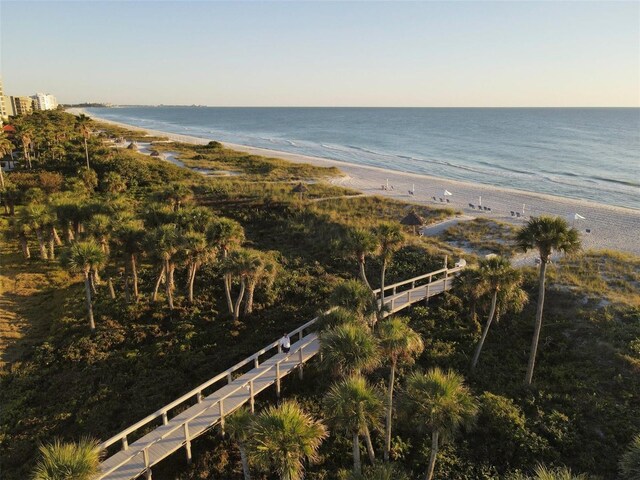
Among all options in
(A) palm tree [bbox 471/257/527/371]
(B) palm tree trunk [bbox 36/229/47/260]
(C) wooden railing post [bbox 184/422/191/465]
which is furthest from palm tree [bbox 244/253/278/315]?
(B) palm tree trunk [bbox 36/229/47/260]

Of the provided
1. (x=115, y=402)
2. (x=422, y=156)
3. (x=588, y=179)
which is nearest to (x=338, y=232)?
(x=115, y=402)

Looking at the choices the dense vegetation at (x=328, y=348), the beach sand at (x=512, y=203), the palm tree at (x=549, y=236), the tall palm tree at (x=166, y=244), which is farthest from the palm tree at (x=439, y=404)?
the beach sand at (x=512, y=203)

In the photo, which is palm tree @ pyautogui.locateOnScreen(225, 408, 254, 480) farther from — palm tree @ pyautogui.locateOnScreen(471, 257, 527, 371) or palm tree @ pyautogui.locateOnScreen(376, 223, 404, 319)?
palm tree @ pyautogui.locateOnScreen(471, 257, 527, 371)

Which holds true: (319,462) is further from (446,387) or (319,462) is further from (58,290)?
(58,290)

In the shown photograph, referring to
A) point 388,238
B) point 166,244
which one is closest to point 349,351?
point 388,238

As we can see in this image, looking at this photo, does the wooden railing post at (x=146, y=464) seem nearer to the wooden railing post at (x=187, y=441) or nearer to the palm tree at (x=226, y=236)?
the wooden railing post at (x=187, y=441)
